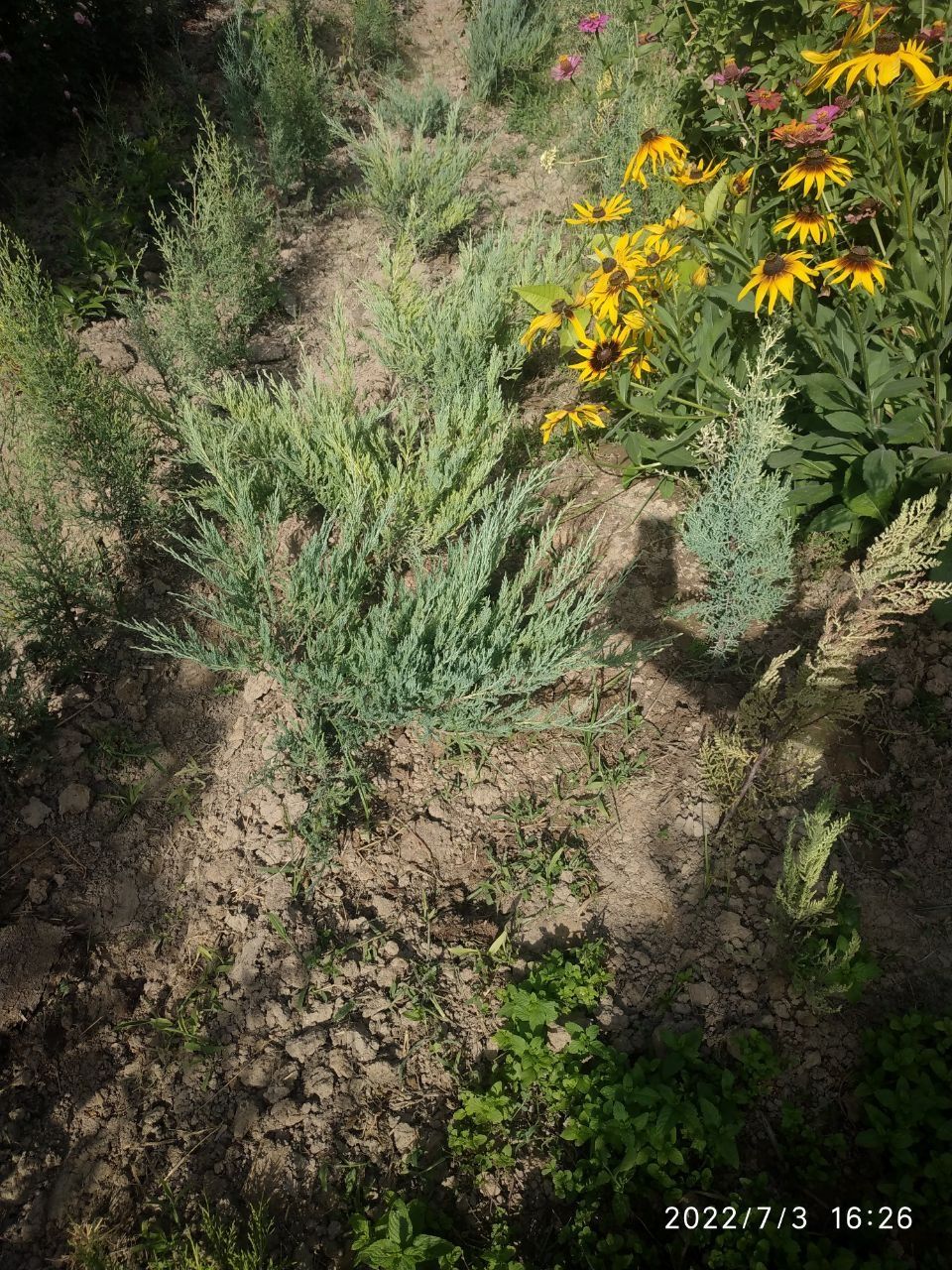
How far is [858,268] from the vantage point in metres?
1.99

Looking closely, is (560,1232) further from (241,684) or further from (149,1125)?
(241,684)

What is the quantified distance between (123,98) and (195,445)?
4.17m

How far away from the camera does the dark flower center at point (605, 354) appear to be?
255 cm

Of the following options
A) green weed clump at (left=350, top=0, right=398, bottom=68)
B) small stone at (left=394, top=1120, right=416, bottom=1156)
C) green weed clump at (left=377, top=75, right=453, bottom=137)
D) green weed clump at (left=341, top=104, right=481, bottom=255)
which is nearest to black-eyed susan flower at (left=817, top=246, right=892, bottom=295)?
small stone at (left=394, top=1120, right=416, bottom=1156)

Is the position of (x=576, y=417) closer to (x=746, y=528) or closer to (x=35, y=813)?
(x=746, y=528)

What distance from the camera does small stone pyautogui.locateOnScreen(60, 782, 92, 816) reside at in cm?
235

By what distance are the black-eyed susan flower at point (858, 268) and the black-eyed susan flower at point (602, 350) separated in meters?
0.67

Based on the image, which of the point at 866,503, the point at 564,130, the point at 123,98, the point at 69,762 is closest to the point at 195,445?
the point at 69,762

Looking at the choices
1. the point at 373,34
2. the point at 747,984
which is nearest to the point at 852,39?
the point at 747,984

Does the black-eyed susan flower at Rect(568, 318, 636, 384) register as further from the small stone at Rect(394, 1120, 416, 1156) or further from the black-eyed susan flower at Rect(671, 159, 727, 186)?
the small stone at Rect(394, 1120, 416, 1156)

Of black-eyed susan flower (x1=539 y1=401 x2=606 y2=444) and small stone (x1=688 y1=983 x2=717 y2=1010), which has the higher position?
black-eyed susan flower (x1=539 y1=401 x2=606 y2=444)

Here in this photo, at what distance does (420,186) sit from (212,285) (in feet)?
4.24

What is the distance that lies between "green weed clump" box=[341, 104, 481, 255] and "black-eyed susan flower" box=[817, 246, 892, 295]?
2.51 metres

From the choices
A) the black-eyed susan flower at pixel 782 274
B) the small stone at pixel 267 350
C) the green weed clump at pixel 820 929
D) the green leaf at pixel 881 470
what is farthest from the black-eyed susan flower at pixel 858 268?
the small stone at pixel 267 350
